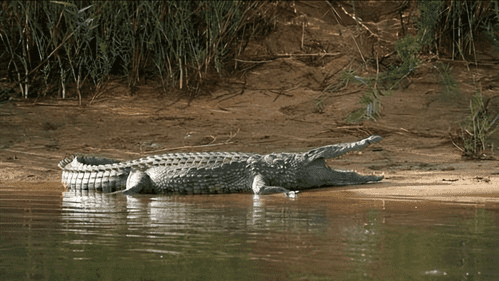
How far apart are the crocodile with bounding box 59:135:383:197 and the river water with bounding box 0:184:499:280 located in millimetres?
917

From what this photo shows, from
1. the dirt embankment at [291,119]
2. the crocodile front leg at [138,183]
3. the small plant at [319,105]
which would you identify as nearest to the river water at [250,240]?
the crocodile front leg at [138,183]

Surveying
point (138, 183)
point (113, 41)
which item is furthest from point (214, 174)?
point (113, 41)

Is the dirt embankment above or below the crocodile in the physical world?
above

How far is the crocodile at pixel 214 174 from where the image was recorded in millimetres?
6113

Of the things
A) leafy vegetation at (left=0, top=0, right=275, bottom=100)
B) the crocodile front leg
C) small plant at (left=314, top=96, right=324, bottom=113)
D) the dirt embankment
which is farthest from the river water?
leafy vegetation at (left=0, top=0, right=275, bottom=100)

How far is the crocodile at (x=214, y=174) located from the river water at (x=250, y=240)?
917mm

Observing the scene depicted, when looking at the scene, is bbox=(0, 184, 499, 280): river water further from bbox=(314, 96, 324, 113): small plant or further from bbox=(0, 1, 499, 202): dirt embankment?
bbox=(314, 96, 324, 113): small plant

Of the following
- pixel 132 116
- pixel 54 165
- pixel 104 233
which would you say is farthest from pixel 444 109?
pixel 104 233

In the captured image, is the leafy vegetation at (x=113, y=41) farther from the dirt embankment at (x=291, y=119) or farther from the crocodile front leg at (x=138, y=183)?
the crocodile front leg at (x=138, y=183)

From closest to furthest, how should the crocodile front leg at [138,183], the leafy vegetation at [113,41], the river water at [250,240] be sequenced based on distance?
the river water at [250,240]
the crocodile front leg at [138,183]
the leafy vegetation at [113,41]

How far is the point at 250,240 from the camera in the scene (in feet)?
10.9

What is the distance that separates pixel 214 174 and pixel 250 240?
111 inches

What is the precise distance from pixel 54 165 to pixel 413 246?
5021mm

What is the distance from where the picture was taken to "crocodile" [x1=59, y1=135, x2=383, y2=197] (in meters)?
6.11
